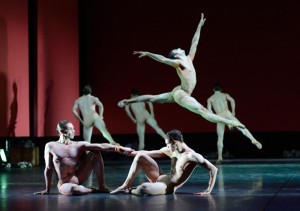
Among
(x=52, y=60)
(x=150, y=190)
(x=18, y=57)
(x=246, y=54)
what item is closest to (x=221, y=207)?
(x=150, y=190)

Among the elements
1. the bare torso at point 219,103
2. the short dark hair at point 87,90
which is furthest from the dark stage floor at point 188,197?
→ the bare torso at point 219,103

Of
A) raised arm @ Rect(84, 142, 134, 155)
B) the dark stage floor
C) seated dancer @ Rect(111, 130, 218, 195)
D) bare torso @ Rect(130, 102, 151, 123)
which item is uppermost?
bare torso @ Rect(130, 102, 151, 123)

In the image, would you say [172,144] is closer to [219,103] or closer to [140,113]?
[219,103]

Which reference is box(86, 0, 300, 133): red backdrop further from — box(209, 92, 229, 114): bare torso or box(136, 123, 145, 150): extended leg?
box(209, 92, 229, 114): bare torso

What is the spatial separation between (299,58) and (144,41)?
3.67 metres

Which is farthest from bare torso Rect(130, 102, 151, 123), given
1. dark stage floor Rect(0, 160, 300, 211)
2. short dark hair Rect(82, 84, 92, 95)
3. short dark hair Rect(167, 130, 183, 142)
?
short dark hair Rect(167, 130, 183, 142)

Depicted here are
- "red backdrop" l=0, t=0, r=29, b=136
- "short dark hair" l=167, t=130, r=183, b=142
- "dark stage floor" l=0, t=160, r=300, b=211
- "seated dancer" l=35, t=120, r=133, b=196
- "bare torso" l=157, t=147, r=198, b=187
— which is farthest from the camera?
"red backdrop" l=0, t=0, r=29, b=136

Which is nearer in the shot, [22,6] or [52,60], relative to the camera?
[22,6]

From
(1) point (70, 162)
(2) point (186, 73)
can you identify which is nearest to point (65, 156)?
(1) point (70, 162)

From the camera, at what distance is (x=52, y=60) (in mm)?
14484

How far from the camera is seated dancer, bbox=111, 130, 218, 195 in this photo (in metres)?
6.67

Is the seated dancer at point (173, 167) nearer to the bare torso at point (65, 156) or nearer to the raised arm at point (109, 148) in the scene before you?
the raised arm at point (109, 148)

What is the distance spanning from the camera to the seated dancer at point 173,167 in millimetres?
6668

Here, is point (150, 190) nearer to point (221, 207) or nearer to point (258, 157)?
point (221, 207)
